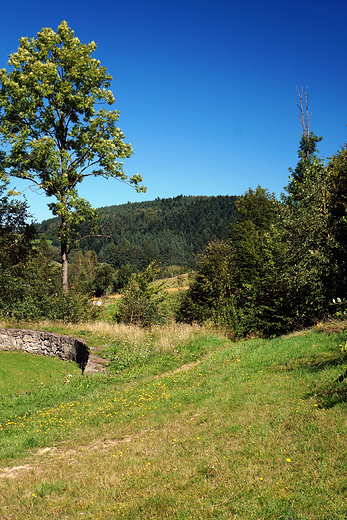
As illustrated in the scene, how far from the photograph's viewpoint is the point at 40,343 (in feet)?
50.6

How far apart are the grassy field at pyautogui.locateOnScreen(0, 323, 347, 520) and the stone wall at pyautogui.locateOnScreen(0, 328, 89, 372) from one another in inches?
142

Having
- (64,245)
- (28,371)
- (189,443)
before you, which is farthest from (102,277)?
(189,443)

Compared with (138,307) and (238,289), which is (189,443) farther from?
(238,289)

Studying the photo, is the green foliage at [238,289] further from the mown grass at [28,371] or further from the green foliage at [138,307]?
the mown grass at [28,371]

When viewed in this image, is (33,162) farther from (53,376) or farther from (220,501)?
(220,501)

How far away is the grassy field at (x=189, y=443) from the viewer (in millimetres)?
3998

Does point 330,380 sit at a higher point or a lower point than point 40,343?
higher

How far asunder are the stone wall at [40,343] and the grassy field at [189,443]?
3.62 meters

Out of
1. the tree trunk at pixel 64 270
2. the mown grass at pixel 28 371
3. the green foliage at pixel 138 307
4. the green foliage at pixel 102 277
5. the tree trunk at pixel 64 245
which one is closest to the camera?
the mown grass at pixel 28 371

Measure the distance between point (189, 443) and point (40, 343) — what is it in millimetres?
11519

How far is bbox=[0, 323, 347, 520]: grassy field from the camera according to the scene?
400 centimetres

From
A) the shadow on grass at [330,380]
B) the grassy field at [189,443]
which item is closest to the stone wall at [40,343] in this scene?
the grassy field at [189,443]

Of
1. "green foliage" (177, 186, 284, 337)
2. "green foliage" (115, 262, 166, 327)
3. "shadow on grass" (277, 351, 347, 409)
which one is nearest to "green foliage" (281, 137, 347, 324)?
"green foliage" (177, 186, 284, 337)

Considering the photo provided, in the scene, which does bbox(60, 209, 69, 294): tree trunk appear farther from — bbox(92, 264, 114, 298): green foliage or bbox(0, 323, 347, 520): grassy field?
bbox(92, 264, 114, 298): green foliage
